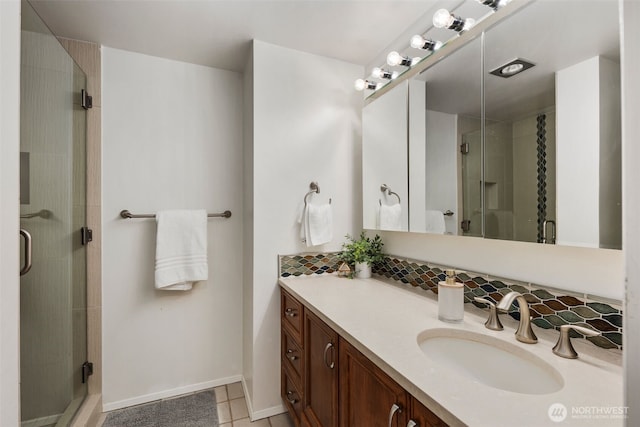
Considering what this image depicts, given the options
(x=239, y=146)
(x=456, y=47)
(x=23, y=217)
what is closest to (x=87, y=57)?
(x=239, y=146)

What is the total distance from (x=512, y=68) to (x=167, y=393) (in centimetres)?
259

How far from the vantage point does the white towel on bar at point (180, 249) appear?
6.16 ft

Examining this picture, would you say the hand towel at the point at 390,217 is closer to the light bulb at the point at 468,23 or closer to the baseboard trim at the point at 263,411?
the light bulb at the point at 468,23

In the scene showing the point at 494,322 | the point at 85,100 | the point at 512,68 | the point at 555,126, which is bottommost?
the point at 494,322

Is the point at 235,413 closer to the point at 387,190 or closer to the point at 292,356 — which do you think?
the point at 292,356

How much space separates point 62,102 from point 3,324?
4.06ft

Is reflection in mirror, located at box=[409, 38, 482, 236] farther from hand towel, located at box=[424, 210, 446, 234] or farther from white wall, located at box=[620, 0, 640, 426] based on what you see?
white wall, located at box=[620, 0, 640, 426]

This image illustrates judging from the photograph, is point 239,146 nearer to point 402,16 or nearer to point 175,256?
point 175,256

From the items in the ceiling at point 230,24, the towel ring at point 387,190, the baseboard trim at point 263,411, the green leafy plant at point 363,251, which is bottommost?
the baseboard trim at point 263,411

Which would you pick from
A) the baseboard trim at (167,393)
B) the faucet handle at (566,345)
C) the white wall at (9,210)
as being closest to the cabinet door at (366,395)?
the faucet handle at (566,345)

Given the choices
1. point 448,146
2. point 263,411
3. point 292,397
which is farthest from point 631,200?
point 263,411

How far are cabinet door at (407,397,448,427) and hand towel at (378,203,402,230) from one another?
0.98 m

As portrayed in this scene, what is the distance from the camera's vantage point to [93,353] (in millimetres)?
1816

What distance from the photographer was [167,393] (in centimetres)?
198
